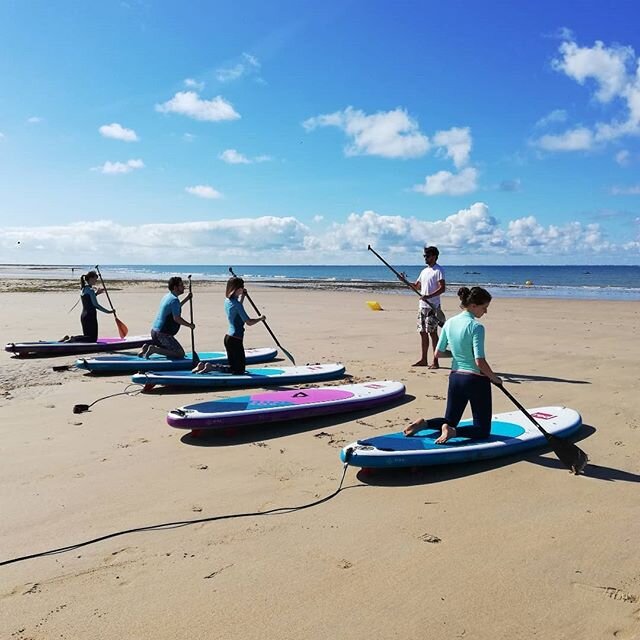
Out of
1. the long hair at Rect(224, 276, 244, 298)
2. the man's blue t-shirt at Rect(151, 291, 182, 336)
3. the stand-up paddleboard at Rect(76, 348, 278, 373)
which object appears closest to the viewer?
the long hair at Rect(224, 276, 244, 298)

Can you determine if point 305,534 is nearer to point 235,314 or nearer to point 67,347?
point 235,314

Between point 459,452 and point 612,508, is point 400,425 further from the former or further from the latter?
point 612,508

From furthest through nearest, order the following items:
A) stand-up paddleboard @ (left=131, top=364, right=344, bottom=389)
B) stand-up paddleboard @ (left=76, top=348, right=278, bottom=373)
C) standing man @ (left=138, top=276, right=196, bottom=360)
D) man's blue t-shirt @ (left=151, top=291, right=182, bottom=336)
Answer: stand-up paddleboard @ (left=76, top=348, right=278, bottom=373) < standing man @ (left=138, top=276, right=196, bottom=360) < man's blue t-shirt @ (left=151, top=291, right=182, bottom=336) < stand-up paddleboard @ (left=131, top=364, right=344, bottom=389)

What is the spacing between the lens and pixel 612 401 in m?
6.76

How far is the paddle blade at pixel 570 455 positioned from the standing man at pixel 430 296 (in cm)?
398

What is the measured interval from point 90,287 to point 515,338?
9.09 meters

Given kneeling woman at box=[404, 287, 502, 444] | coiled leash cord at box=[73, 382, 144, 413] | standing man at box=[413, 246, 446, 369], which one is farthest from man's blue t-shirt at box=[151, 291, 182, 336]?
kneeling woman at box=[404, 287, 502, 444]

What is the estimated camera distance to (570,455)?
4570 millimetres

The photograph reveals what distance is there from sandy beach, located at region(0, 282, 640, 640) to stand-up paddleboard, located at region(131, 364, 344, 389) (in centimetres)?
47

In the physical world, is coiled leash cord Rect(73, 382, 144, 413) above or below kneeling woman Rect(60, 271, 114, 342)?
below

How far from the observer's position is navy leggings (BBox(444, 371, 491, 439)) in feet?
15.1

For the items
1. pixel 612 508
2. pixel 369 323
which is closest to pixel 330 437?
pixel 612 508

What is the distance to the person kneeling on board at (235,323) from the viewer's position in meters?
7.31

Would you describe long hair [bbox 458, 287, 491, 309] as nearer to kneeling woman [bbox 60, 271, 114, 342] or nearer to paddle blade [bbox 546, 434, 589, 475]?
paddle blade [bbox 546, 434, 589, 475]
